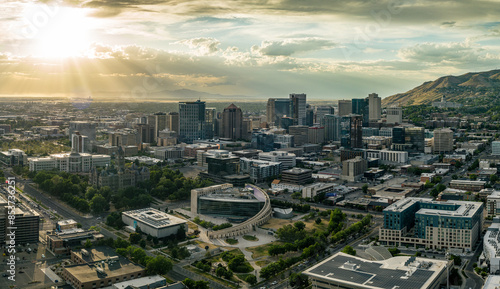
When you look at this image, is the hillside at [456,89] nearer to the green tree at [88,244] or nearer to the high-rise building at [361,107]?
the high-rise building at [361,107]

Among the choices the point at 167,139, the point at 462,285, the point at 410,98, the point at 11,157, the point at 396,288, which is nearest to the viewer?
the point at 396,288

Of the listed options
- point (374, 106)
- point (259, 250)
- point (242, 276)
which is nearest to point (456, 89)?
point (374, 106)

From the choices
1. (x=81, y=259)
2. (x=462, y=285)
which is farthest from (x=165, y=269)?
(x=462, y=285)

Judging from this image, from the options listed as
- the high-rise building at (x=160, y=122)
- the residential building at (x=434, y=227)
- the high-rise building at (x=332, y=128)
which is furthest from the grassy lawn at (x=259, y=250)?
the high-rise building at (x=332, y=128)

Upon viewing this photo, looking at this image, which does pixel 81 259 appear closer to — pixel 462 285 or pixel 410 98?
pixel 462 285

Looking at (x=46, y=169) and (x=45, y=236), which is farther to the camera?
(x=46, y=169)

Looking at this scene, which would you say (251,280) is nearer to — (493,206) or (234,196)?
(234,196)
